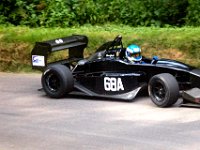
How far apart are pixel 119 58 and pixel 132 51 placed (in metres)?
0.32

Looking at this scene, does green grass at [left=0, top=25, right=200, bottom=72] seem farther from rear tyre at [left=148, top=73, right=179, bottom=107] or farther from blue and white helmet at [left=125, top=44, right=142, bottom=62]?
rear tyre at [left=148, top=73, right=179, bottom=107]

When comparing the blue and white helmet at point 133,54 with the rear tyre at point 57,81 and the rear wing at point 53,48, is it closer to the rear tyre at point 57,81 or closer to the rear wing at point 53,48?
the rear tyre at point 57,81

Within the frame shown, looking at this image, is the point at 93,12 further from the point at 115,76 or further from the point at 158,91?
the point at 158,91

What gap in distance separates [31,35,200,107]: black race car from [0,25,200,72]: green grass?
83.9 inches

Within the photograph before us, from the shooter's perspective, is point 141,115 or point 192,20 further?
point 192,20

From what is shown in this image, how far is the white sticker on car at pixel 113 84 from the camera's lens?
10641mm

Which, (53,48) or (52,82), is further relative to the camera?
(53,48)

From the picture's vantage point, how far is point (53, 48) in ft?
38.3

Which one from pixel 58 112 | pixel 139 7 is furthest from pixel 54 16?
pixel 58 112

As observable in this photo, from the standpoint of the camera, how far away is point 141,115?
30.9 feet

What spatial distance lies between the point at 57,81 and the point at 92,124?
2.47 meters

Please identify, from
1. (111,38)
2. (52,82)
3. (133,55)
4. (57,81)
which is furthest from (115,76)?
(111,38)

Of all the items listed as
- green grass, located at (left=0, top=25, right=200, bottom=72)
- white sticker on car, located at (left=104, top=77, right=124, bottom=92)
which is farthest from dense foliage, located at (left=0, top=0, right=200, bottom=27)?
white sticker on car, located at (left=104, top=77, right=124, bottom=92)

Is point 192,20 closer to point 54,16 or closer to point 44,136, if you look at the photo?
point 54,16
